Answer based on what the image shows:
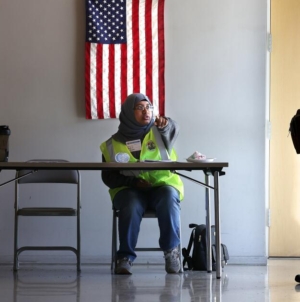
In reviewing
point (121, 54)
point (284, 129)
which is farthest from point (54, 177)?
point (284, 129)

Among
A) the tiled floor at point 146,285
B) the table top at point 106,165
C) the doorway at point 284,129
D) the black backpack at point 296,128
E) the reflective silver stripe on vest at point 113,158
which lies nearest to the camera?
the tiled floor at point 146,285

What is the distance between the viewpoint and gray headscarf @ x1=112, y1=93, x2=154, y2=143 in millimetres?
4961

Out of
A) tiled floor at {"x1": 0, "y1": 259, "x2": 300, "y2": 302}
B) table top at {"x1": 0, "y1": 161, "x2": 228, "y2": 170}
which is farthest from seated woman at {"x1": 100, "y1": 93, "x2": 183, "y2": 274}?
table top at {"x1": 0, "y1": 161, "x2": 228, "y2": 170}

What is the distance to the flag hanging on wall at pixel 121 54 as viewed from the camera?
17.7 ft

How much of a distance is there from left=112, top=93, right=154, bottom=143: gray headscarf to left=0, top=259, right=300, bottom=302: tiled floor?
0.96m

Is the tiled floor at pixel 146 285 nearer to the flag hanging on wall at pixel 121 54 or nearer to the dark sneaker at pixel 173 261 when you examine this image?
the dark sneaker at pixel 173 261

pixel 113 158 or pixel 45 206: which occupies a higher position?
pixel 113 158

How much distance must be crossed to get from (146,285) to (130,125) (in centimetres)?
131

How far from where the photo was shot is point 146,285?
161 inches

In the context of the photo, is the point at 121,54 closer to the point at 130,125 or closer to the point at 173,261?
the point at 130,125

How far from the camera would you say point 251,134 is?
540 cm

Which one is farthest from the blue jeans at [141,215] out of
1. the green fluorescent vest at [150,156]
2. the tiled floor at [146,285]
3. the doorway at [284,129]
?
the doorway at [284,129]

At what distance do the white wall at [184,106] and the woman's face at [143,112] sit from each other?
455 mm

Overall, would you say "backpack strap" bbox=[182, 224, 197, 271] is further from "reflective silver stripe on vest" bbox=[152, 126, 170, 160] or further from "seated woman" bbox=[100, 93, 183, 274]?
"reflective silver stripe on vest" bbox=[152, 126, 170, 160]
